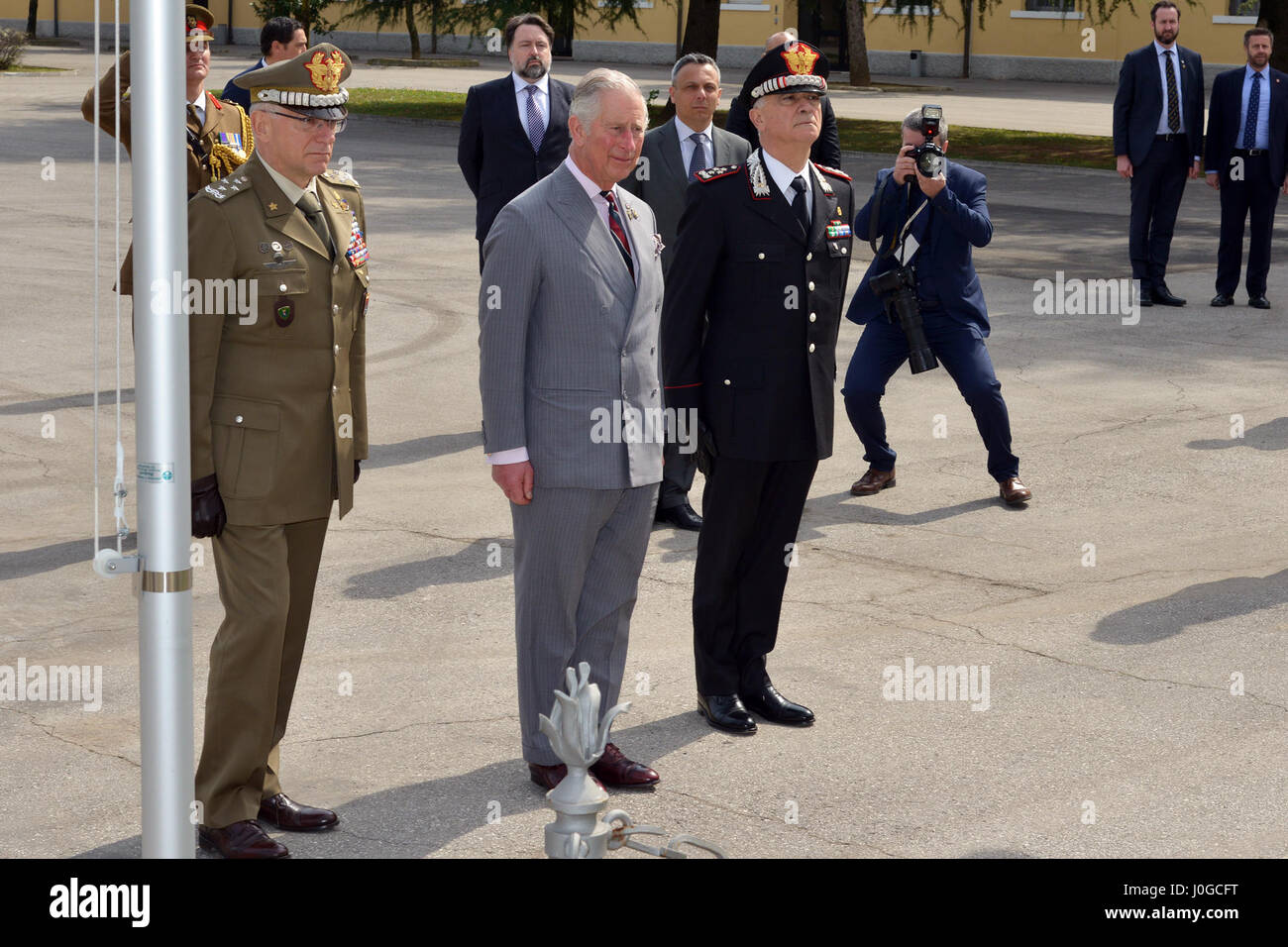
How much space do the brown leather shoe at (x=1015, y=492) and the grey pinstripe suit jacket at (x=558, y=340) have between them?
379 cm

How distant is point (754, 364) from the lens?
17.9 ft

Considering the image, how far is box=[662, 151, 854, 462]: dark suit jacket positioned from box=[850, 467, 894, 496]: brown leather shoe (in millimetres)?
2997

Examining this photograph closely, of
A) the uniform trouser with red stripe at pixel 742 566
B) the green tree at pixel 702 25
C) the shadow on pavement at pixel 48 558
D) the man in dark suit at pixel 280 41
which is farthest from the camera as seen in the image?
the green tree at pixel 702 25

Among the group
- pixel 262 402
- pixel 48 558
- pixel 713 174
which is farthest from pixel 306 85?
pixel 48 558

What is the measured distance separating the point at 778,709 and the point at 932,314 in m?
3.52

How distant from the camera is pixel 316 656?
606 centimetres

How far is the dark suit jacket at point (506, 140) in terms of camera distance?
9.18m

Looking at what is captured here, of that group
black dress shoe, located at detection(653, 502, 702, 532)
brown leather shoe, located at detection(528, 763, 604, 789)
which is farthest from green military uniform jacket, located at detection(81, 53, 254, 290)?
brown leather shoe, located at detection(528, 763, 604, 789)

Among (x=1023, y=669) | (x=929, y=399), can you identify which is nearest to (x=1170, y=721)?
(x=1023, y=669)

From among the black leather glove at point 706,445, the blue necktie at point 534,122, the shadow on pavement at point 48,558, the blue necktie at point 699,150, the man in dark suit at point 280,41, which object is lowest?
the shadow on pavement at point 48,558

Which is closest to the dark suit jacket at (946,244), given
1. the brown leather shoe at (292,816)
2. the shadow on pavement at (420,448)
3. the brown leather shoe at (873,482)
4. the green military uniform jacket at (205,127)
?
the brown leather shoe at (873,482)

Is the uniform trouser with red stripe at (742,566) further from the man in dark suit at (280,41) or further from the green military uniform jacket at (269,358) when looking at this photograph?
the man in dark suit at (280,41)

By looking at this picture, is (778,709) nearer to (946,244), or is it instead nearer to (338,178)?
(338,178)

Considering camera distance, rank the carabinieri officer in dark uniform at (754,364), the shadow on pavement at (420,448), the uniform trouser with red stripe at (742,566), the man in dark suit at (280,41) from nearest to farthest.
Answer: the carabinieri officer in dark uniform at (754,364) < the uniform trouser with red stripe at (742,566) < the man in dark suit at (280,41) < the shadow on pavement at (420,448)
